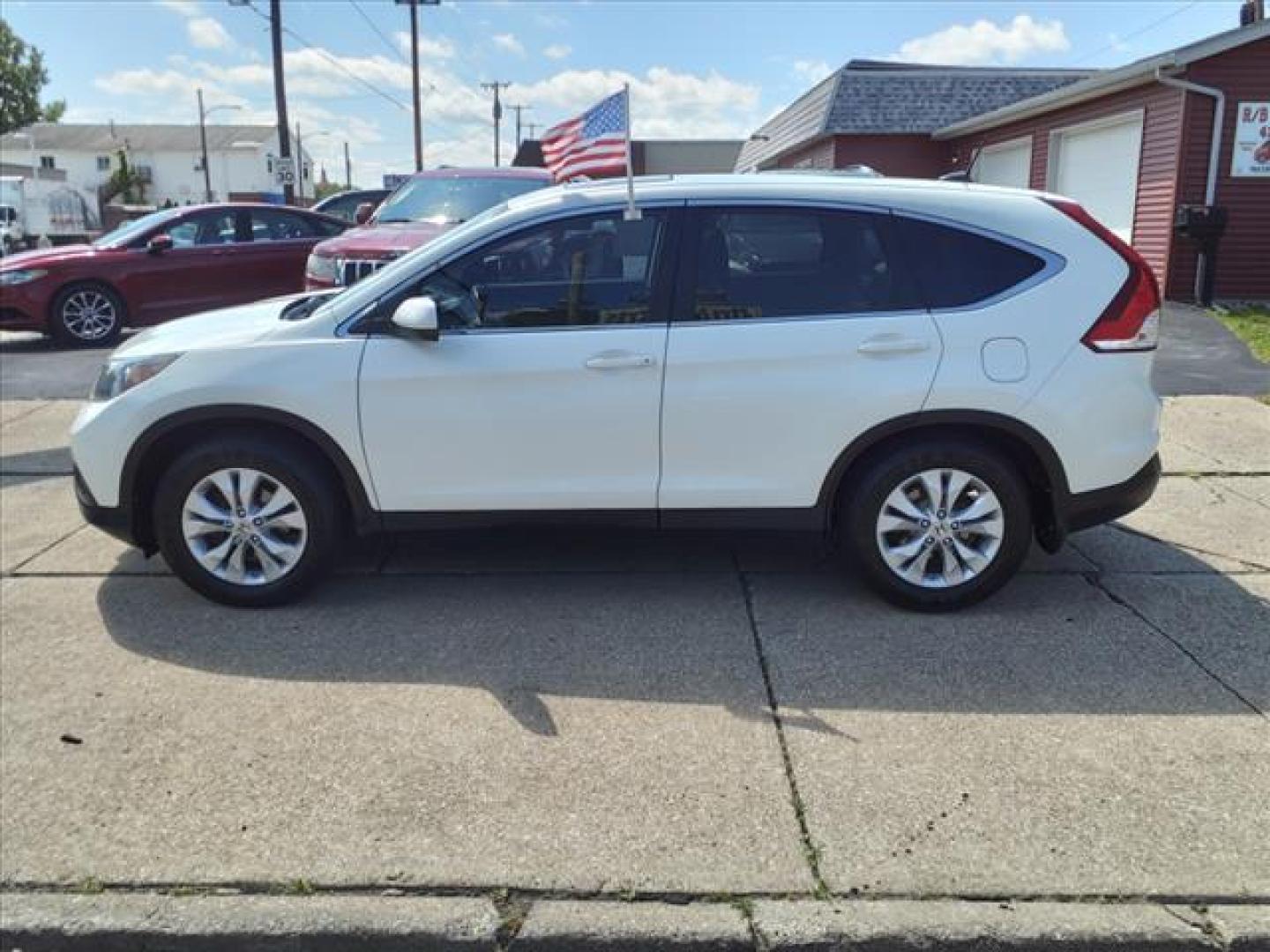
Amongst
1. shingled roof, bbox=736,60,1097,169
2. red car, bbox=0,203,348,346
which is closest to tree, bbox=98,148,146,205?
shingled roof, bbox=736,60,1097,169

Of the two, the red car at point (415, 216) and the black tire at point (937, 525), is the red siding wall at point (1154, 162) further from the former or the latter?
the black tire at point (937, 525)

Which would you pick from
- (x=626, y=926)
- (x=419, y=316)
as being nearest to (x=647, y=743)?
(x=626, y=926)

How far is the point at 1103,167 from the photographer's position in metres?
16.2

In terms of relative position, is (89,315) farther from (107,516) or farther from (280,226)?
(107,516)

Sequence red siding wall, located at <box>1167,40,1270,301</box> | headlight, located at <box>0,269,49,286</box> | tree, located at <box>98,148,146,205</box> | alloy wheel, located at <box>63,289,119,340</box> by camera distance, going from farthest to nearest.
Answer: tree, located at <box>98,148,146,205</box>, red siding wall, located at <box>1167,40,1270,301</box>, alloy wheel, located at <box>63,289,119,340</box>, headlight, located at <box>0,269,49,286</box>

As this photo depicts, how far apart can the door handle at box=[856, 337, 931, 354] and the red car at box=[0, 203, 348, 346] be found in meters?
10.1

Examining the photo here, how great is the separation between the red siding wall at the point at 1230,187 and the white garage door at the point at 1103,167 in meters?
1.19

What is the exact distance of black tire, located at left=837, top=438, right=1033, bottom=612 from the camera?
4383 millimetres

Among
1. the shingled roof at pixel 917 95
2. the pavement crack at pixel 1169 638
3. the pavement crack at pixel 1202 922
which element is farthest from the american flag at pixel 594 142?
the shingled roof at pixel 917 95

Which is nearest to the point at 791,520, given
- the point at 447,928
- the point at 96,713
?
the point at 447,928

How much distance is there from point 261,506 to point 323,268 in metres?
4.68

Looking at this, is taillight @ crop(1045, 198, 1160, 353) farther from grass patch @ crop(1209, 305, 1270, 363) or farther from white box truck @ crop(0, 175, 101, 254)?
white box truck @ crop(0, 175, 101, 254)

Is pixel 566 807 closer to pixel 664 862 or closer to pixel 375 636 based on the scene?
pixel 664 862

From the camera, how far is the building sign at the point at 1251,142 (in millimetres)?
13586
